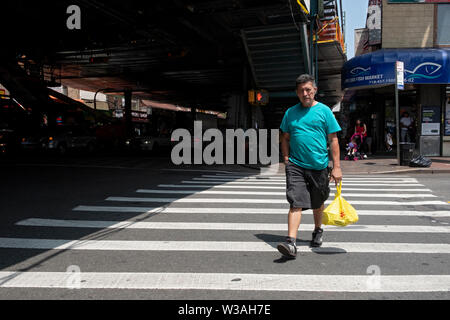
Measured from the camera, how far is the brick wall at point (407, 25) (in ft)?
57.6

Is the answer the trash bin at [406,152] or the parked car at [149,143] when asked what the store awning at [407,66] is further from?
the parked car at [149,143]

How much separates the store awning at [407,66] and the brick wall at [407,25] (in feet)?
3.43

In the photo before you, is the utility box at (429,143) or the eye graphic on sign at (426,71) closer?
the eye graphic on sign at (426,71)

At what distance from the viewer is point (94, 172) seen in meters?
13.7

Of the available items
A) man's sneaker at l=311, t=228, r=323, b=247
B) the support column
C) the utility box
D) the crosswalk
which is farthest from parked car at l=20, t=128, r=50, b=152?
man's sneaker at l=311, t=228, r=323, b=247

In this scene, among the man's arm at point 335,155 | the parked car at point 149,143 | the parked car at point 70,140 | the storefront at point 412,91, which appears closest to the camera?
the man's arm at point 335,155

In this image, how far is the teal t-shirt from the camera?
15.1ft

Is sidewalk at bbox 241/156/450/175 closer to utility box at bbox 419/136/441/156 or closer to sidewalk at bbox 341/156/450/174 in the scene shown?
sidewalk at bbox 341/156/450/174

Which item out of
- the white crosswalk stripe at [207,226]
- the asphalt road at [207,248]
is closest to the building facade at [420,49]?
the asphalt road at [207,248]

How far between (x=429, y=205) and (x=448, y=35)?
1310 cm

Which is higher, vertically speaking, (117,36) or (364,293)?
(117,36)
